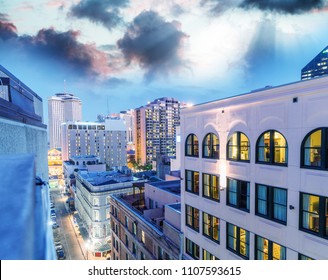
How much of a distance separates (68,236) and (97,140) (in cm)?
7399

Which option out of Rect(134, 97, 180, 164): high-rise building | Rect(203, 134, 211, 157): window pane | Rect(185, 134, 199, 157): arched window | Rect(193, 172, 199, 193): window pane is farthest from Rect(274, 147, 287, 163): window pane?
Rect(134, 97, 180, 164): high-rise building

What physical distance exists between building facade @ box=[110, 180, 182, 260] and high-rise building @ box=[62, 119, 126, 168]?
91074 millimetres

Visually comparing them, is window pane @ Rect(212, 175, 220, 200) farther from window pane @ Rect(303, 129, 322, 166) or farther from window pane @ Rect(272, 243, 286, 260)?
Answer: window pane @ Rect(303, 129, 322, 166)

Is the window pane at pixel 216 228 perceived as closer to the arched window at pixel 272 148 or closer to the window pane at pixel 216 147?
the window pane at pixel 216 147

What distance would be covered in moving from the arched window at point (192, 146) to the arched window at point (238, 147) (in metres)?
2.67

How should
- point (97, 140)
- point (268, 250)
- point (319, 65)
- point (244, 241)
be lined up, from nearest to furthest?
point (268, 250), point (244, 241), point (97, 140), point (319, 65)

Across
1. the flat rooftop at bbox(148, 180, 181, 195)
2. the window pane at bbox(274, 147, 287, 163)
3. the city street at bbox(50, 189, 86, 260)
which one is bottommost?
the city street at bbox(50, 189, 86, 260)

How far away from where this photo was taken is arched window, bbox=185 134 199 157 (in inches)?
553

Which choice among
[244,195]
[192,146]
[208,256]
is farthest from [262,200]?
[208,256]

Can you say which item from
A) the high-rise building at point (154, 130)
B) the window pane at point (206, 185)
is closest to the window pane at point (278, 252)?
the window pane at point (206, 185)

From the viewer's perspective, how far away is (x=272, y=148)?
955cm


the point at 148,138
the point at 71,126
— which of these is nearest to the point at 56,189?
the point at 71,126

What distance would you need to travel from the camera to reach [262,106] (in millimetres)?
9906

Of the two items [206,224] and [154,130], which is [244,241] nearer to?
[206,224]
